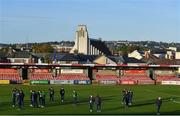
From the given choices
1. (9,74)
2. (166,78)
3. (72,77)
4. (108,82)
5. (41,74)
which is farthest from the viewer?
(166,78)

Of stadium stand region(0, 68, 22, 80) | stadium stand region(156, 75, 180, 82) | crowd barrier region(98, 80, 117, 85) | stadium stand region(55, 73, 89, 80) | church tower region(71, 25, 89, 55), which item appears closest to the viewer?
crowd barrier region(98, 80, 117, 85)

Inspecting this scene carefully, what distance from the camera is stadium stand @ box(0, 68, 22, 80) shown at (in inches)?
3465

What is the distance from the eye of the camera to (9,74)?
90500 mm

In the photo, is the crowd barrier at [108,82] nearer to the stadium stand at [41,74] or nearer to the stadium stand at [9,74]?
the stadium stand at [41,74]

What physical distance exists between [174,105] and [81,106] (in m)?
9.81

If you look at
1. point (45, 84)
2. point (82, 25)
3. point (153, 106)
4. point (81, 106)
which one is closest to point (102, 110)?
point (81, 106)

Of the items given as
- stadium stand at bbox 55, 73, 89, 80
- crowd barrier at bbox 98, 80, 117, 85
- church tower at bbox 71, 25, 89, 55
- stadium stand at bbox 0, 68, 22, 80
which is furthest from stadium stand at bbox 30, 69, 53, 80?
church tower at bbox 71, 25, 89, 55

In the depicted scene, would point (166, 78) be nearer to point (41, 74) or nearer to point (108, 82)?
point (108, 82)

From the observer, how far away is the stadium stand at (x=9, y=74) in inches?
3465

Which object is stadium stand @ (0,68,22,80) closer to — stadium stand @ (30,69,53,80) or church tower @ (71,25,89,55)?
stadium stand @ (30,69,53,80)

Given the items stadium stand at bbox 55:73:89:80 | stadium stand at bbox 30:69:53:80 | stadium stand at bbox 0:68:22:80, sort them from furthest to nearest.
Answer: stadium stand at bbox 30:69:53:80 < stadium stand at bbox 55:73:89:80 < stadium stand at bbox 0:68:22:80

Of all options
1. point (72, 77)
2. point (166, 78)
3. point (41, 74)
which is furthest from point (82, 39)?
point (72, 77)

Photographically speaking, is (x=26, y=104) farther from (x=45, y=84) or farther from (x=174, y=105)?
(x=45, y=84)

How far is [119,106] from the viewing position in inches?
1789
